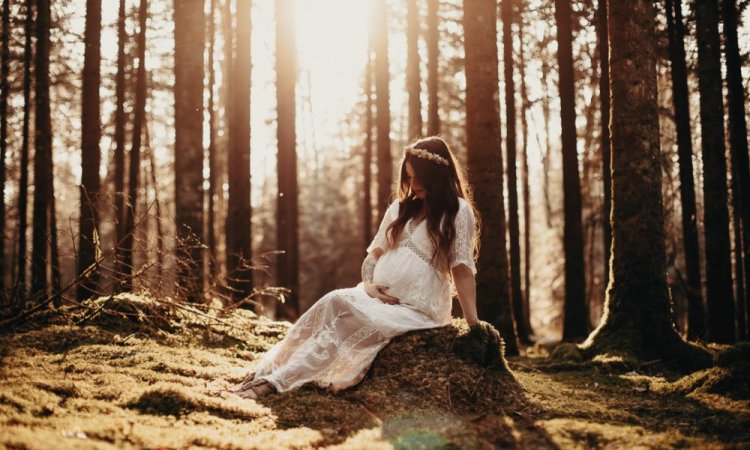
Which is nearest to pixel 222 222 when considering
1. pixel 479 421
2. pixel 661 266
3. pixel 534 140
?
pixel 534 140

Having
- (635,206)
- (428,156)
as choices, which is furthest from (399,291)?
(635,206)

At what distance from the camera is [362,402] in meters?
4.99

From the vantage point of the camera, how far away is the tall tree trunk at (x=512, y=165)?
15.1 m

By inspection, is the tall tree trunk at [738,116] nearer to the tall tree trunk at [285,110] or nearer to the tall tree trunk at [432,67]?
the tall tree trunk at [432,67]

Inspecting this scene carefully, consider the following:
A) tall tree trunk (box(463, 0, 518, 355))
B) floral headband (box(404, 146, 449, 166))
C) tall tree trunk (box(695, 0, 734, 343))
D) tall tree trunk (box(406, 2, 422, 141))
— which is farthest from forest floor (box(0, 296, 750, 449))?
tall tree trunk (box(406, 2, 422, 141))

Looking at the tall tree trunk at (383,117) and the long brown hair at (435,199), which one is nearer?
the long brown hair at (435,199)

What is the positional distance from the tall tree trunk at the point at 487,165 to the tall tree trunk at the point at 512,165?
6.12 meters

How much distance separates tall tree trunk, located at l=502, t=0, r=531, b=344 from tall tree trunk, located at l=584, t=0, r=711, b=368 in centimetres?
718

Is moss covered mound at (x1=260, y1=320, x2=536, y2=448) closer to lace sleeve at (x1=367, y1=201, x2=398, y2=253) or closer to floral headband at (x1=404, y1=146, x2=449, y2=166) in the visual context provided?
lace sleeve at (x1=367, y1=201, x2=398, y2=253)

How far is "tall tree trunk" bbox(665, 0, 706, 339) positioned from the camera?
39.5 feet

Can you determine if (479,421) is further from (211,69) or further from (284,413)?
(211,69)

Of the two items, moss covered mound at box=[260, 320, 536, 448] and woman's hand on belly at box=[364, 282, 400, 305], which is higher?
woman's hand on belly at box=[364, 282, 400, 305]

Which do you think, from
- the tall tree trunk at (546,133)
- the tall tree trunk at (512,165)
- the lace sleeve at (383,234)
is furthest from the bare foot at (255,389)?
the tall tree trunk at (546,133)

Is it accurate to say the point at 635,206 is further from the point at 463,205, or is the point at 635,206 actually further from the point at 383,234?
the point at 383,234
